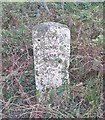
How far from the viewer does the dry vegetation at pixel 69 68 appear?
312 cm

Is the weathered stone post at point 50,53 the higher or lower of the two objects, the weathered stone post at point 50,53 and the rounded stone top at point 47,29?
the lower

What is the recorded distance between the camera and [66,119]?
3.01 metres

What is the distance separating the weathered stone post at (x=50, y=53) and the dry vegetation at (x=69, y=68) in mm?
92

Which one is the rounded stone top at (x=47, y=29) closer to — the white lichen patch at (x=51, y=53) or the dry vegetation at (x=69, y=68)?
the white lichen patch at (x=51, y=53)

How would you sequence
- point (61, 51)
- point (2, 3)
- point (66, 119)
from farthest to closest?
point (2, 3)
point (61, 51)
point (66, 119)

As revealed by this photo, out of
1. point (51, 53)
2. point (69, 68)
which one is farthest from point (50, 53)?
point (69, 68)

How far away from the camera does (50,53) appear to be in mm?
3252

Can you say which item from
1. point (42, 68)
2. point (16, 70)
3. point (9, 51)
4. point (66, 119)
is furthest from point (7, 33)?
point (66, 119)

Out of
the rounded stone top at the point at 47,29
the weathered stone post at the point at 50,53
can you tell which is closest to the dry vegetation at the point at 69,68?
the weathered stone post at the point at 50,53

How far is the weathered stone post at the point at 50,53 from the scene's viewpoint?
3.19 m

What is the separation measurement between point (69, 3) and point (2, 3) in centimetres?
80

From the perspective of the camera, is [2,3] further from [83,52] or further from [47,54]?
[47,54]

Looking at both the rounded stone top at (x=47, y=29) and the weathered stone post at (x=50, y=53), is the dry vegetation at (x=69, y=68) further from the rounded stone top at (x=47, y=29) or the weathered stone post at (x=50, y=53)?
the rounded stone top at (x=47, y=29)

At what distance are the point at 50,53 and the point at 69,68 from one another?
15.7 inches
